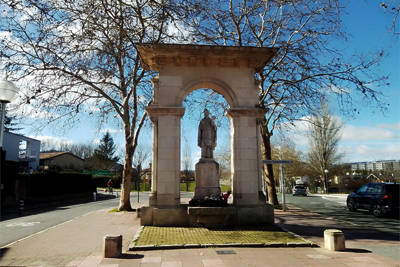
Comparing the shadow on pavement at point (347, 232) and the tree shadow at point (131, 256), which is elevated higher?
the tree shadow at point (131, 256)

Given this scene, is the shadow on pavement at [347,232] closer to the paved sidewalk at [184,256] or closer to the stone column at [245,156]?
the paved sidewalk at [184,256]

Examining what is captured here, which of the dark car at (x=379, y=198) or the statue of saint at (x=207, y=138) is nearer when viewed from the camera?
the statue of saint at (x=207, y=138)

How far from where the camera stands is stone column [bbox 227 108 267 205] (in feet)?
35.3

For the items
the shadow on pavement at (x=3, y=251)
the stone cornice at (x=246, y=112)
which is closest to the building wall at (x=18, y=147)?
the shadow on pavement at (x=3, y=251)

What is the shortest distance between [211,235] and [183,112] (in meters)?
4.58

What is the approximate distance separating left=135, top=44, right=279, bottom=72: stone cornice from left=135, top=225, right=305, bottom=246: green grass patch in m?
6.03

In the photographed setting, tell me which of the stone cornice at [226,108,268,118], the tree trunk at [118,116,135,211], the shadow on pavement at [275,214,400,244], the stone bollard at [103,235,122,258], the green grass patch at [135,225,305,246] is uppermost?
the stone cornice at [226,108,268,118]

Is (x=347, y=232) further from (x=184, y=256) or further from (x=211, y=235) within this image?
(x=184, y=256)

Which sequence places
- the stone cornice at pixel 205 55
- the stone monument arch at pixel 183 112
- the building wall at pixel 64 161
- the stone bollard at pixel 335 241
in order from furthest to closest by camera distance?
the building wall at pixel 64 161
the stone cornice at pixel 205 55
the stone monument arch at pixel 183 112
the stone bollard at pixel 335 241

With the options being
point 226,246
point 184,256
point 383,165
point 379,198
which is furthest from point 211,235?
point 383,165

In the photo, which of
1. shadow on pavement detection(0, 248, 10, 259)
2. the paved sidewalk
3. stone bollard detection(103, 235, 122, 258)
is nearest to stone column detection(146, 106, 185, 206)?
the paved sidewalk

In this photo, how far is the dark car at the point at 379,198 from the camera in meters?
13.6

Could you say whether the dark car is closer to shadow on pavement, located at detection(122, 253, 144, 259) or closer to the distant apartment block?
shadow on pavement, located at detection(122, 253, 144, 259)

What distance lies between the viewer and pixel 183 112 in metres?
10.9
